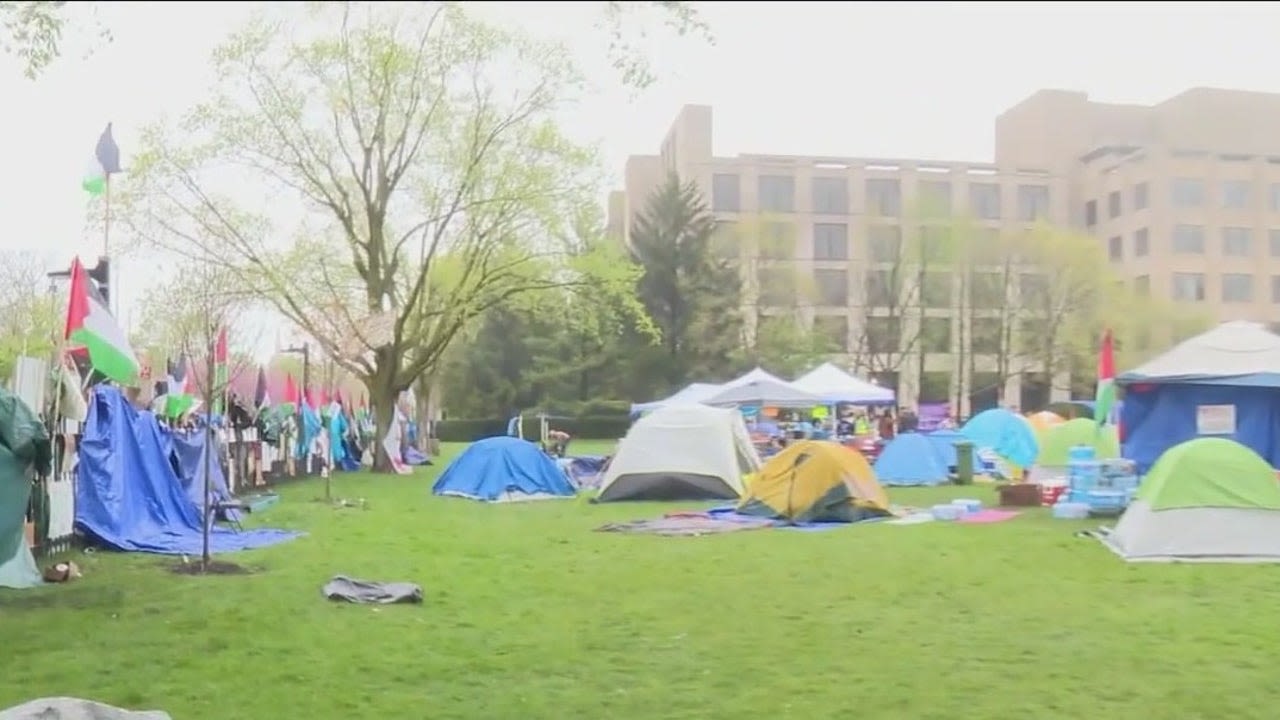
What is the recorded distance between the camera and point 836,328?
166 ft

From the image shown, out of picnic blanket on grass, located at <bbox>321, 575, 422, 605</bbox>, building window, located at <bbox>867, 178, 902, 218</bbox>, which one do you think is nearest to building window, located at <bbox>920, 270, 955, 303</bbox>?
building window, located at <bbox>867, 178, 902, 218</bbox>

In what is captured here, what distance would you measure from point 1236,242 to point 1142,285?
176 inches

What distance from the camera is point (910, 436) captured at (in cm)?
2277

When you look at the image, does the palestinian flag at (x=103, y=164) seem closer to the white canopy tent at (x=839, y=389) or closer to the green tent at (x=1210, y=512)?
the green tent at (x=1210, y=512)

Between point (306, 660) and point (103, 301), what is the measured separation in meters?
5.35

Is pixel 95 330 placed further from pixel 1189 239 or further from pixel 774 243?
pixel 774 243

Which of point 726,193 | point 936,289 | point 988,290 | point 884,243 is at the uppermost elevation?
point 726,193

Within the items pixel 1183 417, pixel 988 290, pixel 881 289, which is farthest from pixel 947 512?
pixel 881 289

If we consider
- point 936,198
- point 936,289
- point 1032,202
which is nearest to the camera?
point 1032,202

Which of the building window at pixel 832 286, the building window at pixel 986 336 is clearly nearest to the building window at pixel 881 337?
the building window at pixel 832 286

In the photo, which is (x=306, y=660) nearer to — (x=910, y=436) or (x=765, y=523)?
(x=765, y=523)

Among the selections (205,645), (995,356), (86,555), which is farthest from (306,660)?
(995,356)

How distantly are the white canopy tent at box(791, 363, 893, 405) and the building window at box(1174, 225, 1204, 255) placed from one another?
13.6 m

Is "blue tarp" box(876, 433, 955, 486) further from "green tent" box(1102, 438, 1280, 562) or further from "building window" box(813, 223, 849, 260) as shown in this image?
"building window" box(813, 223, 849, 260)
